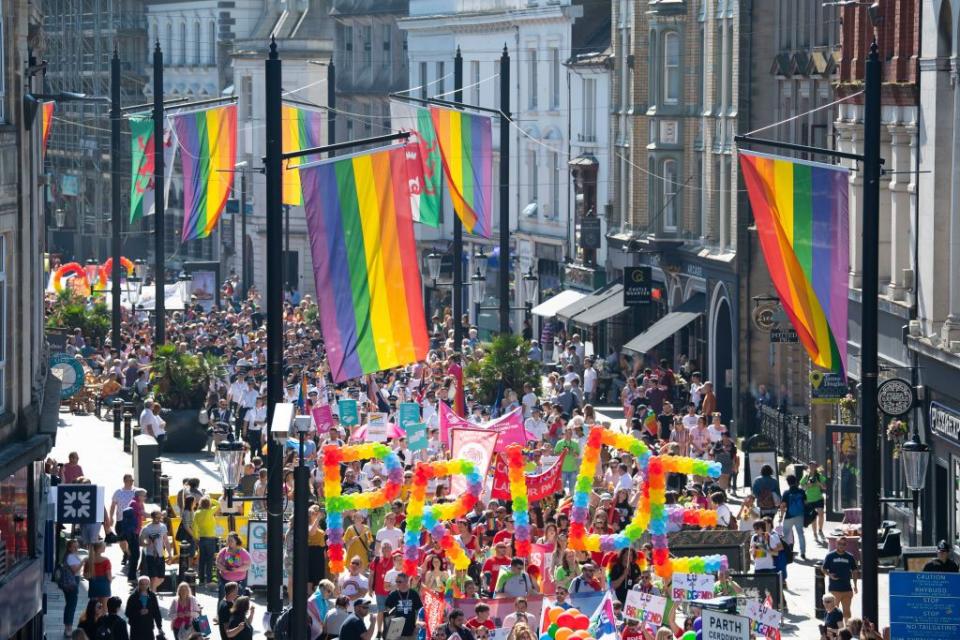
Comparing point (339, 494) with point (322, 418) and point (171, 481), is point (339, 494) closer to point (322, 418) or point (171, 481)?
point (322, 418)

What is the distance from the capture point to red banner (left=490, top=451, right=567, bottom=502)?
30203 millimetres

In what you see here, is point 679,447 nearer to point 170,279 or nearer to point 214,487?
point 214,487

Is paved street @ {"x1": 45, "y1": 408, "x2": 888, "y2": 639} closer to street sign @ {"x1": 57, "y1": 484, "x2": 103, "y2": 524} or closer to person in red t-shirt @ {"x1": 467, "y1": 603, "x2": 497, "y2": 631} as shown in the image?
street sign @ {"x1": 57, "y1": 484, "x2": 103, "y2": 524}

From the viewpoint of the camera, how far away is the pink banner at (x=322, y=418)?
33562 millimetres

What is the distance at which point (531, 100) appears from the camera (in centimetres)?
6756

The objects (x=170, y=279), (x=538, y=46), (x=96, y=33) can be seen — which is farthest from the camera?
(x=96, y=33)

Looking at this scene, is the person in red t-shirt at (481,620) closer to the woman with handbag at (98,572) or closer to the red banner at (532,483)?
the woman with handbag at (98,572)

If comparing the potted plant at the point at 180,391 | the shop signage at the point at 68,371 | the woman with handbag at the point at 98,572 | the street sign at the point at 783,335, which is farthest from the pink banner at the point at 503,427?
the potted plant at the point at 180,391

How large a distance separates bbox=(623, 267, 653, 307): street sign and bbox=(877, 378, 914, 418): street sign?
25.6 meters

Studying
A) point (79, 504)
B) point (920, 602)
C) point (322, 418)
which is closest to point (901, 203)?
point (322, 418)

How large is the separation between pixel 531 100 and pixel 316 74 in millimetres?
18294

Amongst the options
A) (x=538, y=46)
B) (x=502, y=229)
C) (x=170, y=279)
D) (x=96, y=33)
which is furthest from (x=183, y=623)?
(x=96, y=33)

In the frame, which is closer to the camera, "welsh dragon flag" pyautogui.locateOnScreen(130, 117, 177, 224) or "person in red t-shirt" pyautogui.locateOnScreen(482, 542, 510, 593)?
"person in red t-shirt" pyautogui.locateOnScreen(482, 542, 510, 593)

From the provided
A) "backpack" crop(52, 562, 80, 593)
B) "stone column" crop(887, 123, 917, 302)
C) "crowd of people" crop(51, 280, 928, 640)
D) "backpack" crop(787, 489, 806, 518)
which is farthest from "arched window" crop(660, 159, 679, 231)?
"backpack" crop(52, 562, 80, 593)
